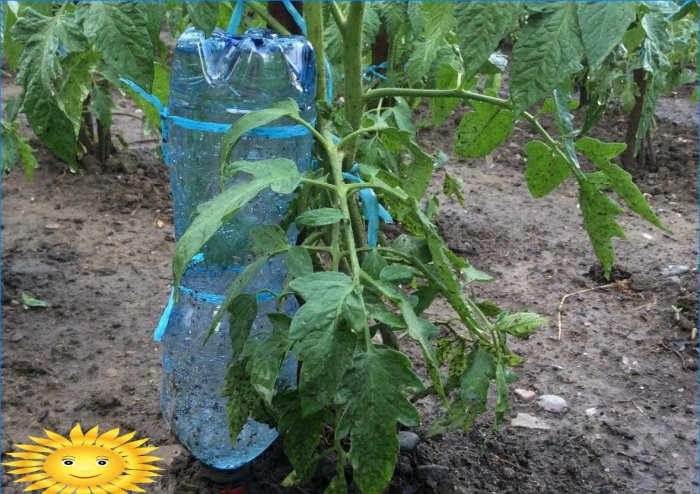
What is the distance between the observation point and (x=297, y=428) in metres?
1.43

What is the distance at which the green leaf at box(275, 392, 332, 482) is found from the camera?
1424 mm

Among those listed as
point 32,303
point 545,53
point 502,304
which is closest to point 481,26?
point 545,53

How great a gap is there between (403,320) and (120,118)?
4481 millimetres

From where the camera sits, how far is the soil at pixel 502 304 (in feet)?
6.61

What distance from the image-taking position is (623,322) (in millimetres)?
2979

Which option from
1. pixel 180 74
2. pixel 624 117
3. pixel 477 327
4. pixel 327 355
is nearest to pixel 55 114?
pixel 180 74

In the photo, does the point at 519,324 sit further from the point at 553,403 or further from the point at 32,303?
the point at 32,303

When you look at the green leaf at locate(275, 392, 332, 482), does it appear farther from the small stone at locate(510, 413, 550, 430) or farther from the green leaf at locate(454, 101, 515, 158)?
the small stone at locate(510, 413, 550, 430)

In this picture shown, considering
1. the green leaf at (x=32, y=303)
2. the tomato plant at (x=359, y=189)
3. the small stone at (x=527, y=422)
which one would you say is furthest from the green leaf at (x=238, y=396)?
the green leaf at (x=32, y=303)

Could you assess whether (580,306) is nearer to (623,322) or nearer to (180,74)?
(623,322)

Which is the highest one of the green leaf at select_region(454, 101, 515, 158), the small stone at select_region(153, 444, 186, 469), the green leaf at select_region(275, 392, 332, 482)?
the green leaf at select_region(454, 101, 515, 158)

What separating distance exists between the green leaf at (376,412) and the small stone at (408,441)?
0.68 meters

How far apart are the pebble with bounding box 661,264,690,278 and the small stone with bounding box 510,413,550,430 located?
136cm

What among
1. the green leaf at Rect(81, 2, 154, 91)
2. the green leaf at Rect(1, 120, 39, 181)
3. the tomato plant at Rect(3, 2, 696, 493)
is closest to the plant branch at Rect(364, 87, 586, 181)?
the tomato plant at Rect(3, 2, 696, 493)
